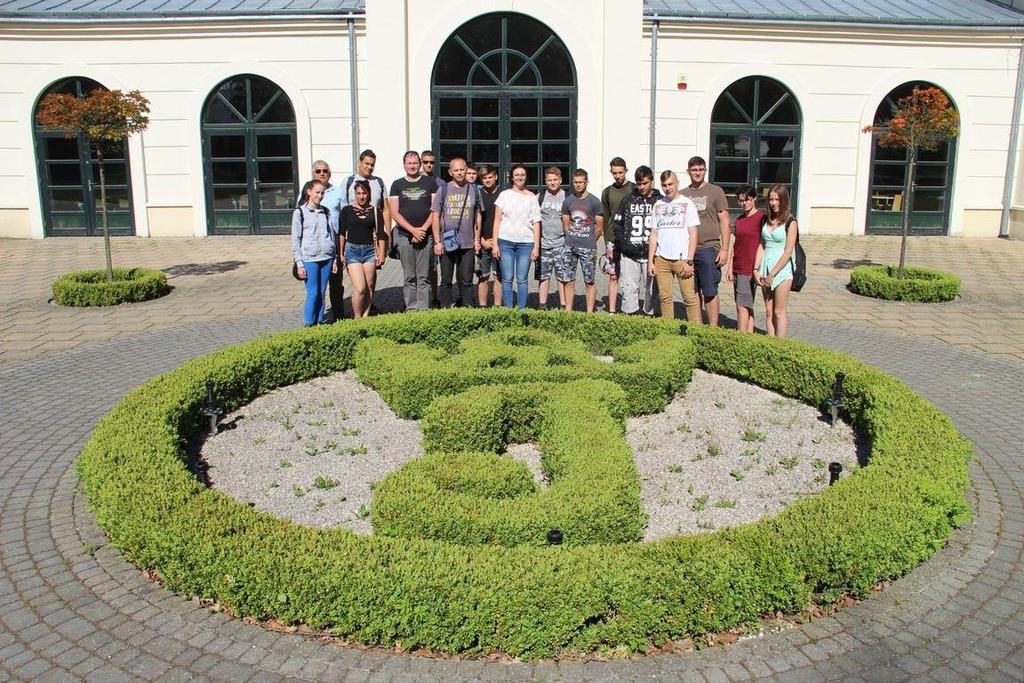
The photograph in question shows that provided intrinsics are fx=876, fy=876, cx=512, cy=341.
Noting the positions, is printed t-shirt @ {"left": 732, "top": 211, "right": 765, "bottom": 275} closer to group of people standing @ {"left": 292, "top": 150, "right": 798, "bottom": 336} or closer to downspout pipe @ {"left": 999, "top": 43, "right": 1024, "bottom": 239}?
group of people standing @ {"left": 292, "top": 150, "right": 798, "bottom": 336}

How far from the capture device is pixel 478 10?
1984 centimetres

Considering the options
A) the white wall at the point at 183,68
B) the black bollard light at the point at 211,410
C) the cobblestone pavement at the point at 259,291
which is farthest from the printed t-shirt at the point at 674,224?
the white wall at the point at 183,68

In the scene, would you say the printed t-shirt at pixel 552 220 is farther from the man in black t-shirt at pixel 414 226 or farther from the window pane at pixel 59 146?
the window pane at pixel 59 146

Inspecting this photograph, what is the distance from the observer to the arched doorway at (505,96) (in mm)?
20234

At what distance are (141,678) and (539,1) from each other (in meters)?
18.4

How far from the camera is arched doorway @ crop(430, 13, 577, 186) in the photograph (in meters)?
20.2

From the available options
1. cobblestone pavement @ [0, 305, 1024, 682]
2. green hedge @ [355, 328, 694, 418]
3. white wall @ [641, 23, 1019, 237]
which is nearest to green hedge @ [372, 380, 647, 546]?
green hedge @ [355, 328, 694, 418]

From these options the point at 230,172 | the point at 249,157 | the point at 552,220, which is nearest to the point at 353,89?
the point at 249,157

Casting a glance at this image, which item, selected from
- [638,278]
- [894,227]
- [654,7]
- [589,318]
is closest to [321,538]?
[589,318]

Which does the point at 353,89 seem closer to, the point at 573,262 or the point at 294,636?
the point at 573,262

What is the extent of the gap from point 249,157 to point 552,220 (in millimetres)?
12460

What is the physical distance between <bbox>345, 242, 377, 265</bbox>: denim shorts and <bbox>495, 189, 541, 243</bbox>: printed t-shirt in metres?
1.59

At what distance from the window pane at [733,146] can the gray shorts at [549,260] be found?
1167 cm

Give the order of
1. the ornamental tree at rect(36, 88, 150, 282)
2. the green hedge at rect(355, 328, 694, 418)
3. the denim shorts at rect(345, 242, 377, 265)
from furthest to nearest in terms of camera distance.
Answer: the ornamental tree at rect(36, 88, 150, 282), the denim shorts at rect(345, 242, 377, 265), the green hedge at rect(355, 328, 694, 418)
